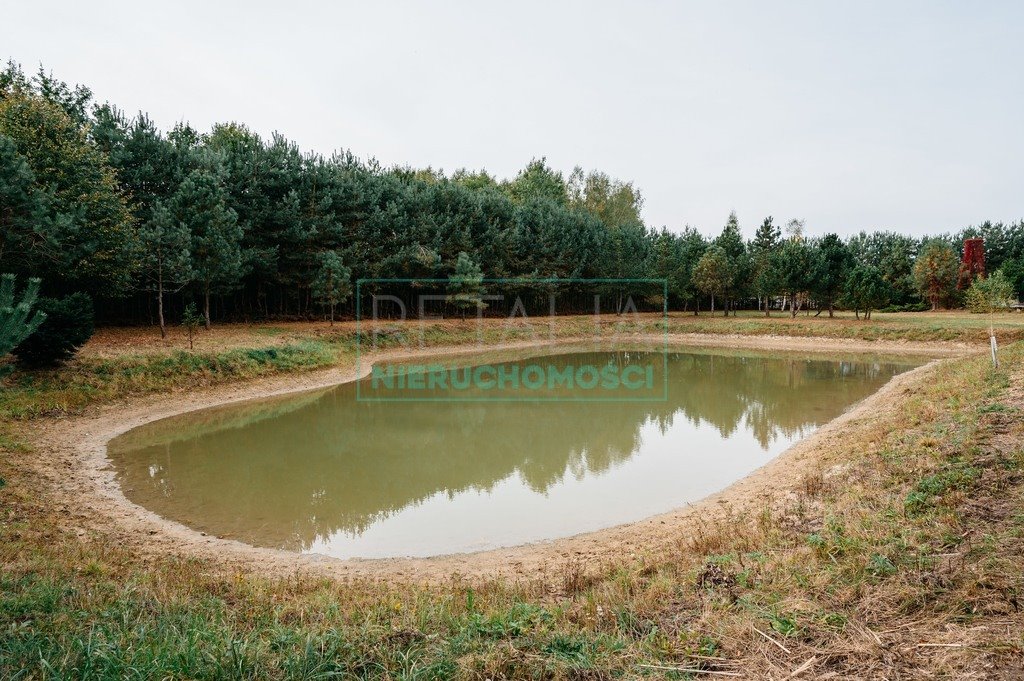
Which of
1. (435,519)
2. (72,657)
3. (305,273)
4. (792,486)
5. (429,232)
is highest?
(429,232)

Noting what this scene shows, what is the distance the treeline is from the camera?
17344 millimetres

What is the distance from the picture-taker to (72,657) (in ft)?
11.2

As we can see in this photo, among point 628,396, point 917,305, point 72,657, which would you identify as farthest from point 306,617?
point 917,305

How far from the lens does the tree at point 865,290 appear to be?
36938mm

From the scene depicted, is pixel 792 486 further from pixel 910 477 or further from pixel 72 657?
pixel 72 657

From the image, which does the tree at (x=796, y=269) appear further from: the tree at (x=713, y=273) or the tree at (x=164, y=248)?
the tree at (x=164, y=248)

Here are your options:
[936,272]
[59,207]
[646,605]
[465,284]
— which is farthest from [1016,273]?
[59,207]

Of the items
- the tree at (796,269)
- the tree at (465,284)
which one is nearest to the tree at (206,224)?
the tree at (465,284)

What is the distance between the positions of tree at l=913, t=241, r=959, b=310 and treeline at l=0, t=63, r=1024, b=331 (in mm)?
123

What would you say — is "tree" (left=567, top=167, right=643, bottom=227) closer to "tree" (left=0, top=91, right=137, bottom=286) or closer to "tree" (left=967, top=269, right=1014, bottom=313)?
"tree" (left=967, top=269, right=1014, bottom=313)

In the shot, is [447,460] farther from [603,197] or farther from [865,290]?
[603,197]

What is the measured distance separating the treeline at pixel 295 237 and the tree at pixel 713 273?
0.42ft

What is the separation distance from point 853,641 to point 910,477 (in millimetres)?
4241

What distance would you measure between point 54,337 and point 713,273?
4351cm
